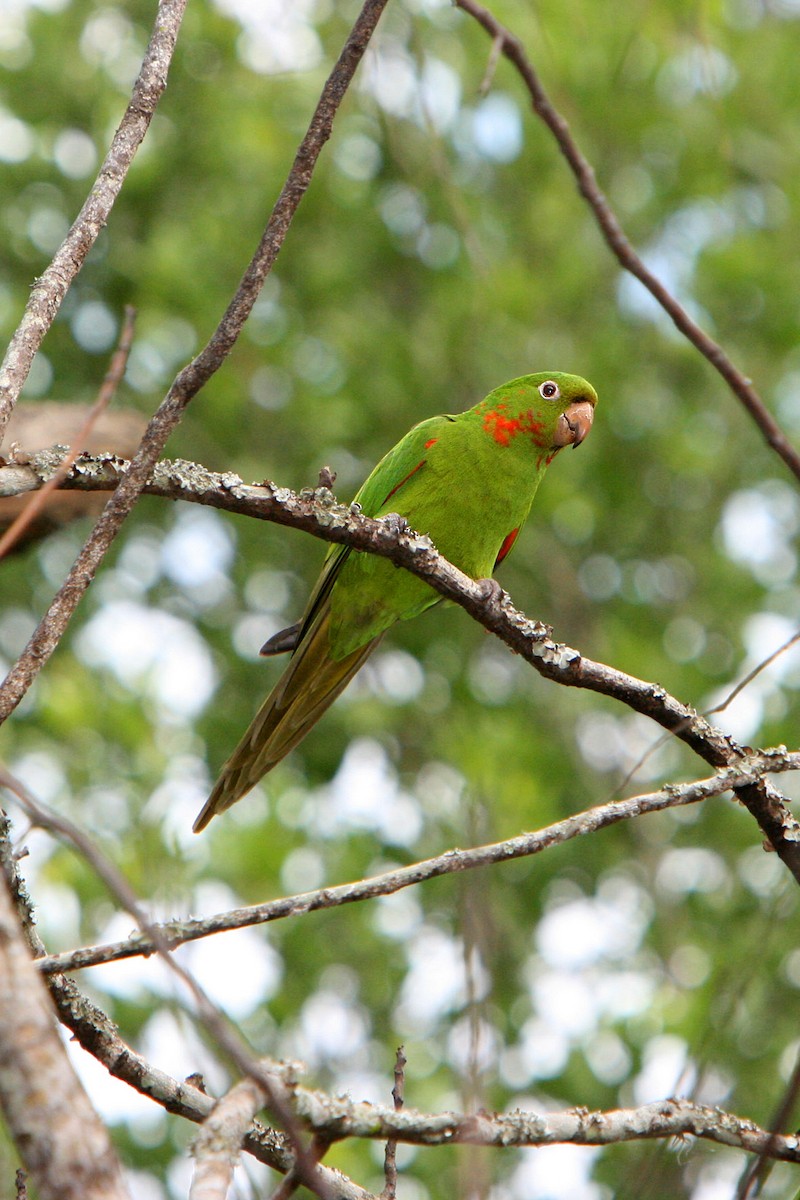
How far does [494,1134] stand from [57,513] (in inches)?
78.3

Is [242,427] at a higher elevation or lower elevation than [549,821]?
higher

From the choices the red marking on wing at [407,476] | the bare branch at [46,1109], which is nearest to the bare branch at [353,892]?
the bare branch at [46,1109]

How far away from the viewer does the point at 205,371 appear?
72.4 inches

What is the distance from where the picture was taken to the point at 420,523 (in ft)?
13.9

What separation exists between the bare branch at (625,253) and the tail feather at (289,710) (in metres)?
1.94

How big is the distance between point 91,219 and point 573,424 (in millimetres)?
2944

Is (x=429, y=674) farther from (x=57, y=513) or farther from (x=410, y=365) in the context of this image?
(x=57, y=513)

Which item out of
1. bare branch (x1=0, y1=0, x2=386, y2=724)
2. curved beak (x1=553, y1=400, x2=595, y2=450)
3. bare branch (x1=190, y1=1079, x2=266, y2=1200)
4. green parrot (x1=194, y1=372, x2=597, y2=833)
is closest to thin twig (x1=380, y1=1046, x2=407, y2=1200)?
bare branch (x1=190, y1=1079, x2=266, y2=1200)

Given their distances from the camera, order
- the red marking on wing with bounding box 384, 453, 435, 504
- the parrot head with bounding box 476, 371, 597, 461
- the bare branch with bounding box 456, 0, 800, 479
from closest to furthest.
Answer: the bare branch with bounding box 456, 0, 800, 479 < the red marking on wing with bounding box 384, 453, 435, 504 < the parrot head with bounding box 476, 371, 597, 461

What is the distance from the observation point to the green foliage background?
761cm

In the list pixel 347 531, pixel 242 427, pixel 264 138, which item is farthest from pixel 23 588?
pixel 347 531

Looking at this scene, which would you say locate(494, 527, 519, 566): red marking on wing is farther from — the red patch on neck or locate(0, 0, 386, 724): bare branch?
locate(0, 0, 386, 724): bare branch

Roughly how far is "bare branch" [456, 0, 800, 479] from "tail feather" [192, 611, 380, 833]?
194 cm

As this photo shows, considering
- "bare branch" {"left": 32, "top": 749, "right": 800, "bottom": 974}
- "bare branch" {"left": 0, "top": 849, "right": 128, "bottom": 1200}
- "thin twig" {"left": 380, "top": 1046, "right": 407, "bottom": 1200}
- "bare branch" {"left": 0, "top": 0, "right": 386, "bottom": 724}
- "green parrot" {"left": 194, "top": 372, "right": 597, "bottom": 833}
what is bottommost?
"bare branch" {"left": 0, "top": 849, "right": 128, "bottom": 1200}
